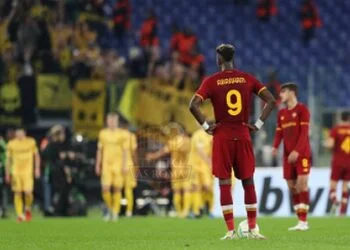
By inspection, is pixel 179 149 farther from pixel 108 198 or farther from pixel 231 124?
pixel 231 124

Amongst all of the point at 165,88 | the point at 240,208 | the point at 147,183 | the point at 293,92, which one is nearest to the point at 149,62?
the point at 165,88

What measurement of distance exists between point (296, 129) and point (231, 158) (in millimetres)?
3786

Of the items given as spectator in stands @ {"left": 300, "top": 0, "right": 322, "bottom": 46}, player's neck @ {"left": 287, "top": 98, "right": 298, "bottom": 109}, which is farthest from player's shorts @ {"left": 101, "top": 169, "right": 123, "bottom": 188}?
spectator in stands @ {"left": 300, "top": 0, "right": 322, "bottom": 46}

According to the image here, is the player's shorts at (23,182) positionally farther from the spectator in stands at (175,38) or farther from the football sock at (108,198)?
the spectator in stands at (175,38)

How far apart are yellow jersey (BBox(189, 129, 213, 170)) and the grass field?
4.11 metres

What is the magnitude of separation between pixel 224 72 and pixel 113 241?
2.66 m

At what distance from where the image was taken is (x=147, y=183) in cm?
2725

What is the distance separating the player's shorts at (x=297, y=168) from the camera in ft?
57.6

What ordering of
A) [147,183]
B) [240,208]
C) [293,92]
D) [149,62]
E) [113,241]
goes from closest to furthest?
1. [113,241]
2. [293,92]
3. [240,208]
4. [147,183]
5. [149,62]

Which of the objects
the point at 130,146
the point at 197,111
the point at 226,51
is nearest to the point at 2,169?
the point at 130,146

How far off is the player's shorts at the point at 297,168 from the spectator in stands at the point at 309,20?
15.0 metres

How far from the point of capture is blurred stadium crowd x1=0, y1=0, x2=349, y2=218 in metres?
27.0

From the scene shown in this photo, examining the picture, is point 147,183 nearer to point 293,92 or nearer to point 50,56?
point 50,56

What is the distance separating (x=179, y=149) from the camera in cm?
2645
